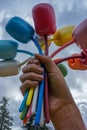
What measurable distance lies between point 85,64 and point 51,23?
1.27 feet

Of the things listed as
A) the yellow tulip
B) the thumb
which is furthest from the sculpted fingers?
the yellow tulip

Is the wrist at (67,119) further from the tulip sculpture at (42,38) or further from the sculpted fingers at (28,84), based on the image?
the sculpted fingers at (28,84)

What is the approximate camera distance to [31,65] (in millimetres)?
2178

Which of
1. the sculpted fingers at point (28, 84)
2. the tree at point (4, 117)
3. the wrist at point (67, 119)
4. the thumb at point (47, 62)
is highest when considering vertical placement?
the thumb at point (47, 62)

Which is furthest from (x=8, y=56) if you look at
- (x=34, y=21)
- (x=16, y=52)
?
(x=34, y=21)

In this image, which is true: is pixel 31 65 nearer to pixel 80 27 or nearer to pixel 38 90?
pixel 38 90

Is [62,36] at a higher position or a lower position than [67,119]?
higher

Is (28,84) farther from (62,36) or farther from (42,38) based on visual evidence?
(62,36)

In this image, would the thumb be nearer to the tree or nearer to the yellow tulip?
the yellow tulip

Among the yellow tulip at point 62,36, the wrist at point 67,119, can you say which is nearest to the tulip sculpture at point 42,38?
the yellow tulip at point 62,36

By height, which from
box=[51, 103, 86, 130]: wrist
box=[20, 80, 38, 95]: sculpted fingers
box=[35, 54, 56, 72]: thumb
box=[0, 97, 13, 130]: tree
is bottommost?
box=[0, 97, 13, 130]: tree

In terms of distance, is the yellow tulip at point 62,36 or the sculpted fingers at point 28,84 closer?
the sculpted fingers at point 28,84

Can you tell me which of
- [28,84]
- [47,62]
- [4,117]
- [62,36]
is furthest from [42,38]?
[4,117]

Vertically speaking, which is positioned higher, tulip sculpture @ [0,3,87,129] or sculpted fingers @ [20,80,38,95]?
tulip sculpture @ [0,3,87,129]
